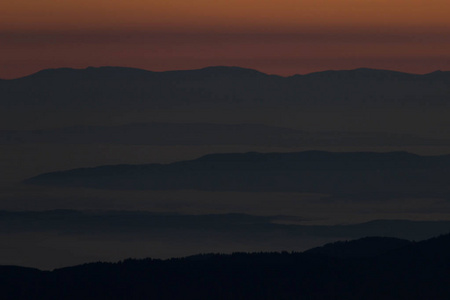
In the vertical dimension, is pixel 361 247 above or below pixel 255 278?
above

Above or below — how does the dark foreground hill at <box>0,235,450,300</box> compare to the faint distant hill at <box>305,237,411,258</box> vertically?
below

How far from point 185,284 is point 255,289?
7269 millimetres

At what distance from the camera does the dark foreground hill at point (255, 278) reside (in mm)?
107562

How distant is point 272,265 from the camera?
124062 millimetres

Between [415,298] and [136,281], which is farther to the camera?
[136,281]

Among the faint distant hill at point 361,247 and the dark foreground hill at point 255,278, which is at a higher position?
the faint distant hill at point 361,247

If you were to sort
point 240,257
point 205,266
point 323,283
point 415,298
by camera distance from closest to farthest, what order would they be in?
point 415,298 → point 323,283 → point 205,266 → point 240,257

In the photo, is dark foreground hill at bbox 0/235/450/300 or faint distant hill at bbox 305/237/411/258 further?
faint distant hill at bbox 305/237/411/258

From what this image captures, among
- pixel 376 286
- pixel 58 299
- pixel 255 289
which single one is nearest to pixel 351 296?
pixel 376 286

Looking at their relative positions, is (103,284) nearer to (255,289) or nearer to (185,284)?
(185,284)

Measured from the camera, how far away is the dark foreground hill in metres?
108

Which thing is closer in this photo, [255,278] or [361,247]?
[255,278]

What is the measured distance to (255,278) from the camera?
374ft

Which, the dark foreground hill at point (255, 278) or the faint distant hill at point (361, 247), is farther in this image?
the faint distant hill at point (361, 247)
